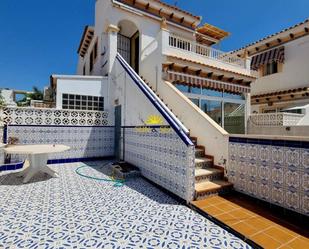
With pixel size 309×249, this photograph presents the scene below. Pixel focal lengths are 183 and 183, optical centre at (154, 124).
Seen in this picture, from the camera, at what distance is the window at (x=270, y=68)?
1638 centimetres

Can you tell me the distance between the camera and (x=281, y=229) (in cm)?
348

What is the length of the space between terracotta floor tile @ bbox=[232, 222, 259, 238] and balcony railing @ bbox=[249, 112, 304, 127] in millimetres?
9120

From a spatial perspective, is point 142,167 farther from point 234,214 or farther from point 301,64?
point 301,64

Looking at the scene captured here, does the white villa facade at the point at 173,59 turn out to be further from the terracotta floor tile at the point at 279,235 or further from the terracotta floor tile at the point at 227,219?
the terracotta floor tile at the point at 279,235

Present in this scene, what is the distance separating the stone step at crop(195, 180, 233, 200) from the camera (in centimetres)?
479

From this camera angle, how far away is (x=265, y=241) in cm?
312

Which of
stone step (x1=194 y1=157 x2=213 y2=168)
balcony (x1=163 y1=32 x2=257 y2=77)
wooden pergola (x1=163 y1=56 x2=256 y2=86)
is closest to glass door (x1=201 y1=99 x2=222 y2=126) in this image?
wooden pergola (x1=163 y1=56 x2=256 y2=86)

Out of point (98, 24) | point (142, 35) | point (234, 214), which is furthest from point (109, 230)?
point (98, 24)

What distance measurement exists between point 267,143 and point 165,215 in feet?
9.71

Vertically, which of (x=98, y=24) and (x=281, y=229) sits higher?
(x=98, y=24)

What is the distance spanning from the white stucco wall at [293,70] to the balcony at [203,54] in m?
5.72

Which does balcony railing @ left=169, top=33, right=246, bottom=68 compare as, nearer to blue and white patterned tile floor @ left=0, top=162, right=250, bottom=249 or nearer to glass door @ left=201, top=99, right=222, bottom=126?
glass door @ left=201, top=99, right=222, bottom=126

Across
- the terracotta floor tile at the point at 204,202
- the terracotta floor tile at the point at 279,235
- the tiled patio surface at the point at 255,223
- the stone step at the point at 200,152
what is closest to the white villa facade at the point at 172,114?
the stone step at the point at 200,152

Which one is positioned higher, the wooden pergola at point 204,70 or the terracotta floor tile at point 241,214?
the wooden pergola at point 204,70
